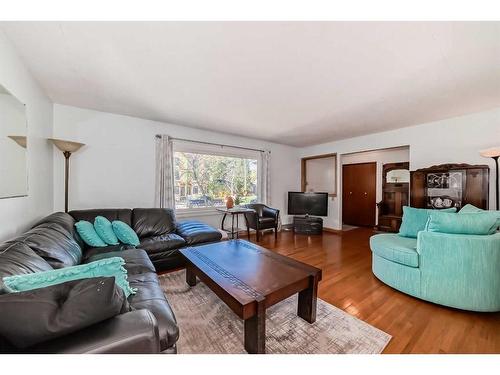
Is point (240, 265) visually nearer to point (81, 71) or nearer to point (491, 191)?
point (81, 71)

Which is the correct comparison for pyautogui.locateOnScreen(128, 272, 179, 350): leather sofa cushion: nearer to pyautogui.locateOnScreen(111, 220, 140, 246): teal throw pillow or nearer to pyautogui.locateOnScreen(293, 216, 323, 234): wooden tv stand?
pyautogui.locateOnScreen(111, 220, 140, 246): teal throw pillow

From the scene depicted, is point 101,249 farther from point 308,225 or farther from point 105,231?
point 308,225

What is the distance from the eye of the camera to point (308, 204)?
492 cm

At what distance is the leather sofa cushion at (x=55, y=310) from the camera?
657mm

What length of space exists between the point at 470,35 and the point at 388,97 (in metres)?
1.03

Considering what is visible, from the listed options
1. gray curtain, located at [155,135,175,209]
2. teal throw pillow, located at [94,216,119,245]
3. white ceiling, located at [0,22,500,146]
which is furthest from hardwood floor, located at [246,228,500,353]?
gray curtain, located at [155,135,175,209]

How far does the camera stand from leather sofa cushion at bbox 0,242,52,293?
100cm

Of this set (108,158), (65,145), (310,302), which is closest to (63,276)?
(310,302)

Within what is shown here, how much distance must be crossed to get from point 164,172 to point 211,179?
99cm

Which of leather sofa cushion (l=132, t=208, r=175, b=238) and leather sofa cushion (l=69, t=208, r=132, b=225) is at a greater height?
leather sofa cushion (l=69, t=208, r=132, b=225)

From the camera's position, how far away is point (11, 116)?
5.31 ft

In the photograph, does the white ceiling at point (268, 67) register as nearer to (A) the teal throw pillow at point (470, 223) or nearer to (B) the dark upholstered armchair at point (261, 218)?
(A) the teal throw pillow at point (470, 223)

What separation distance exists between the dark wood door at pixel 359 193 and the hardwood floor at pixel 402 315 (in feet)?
9.19

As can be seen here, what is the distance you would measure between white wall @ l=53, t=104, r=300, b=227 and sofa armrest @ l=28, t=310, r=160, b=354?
9.69 feet
